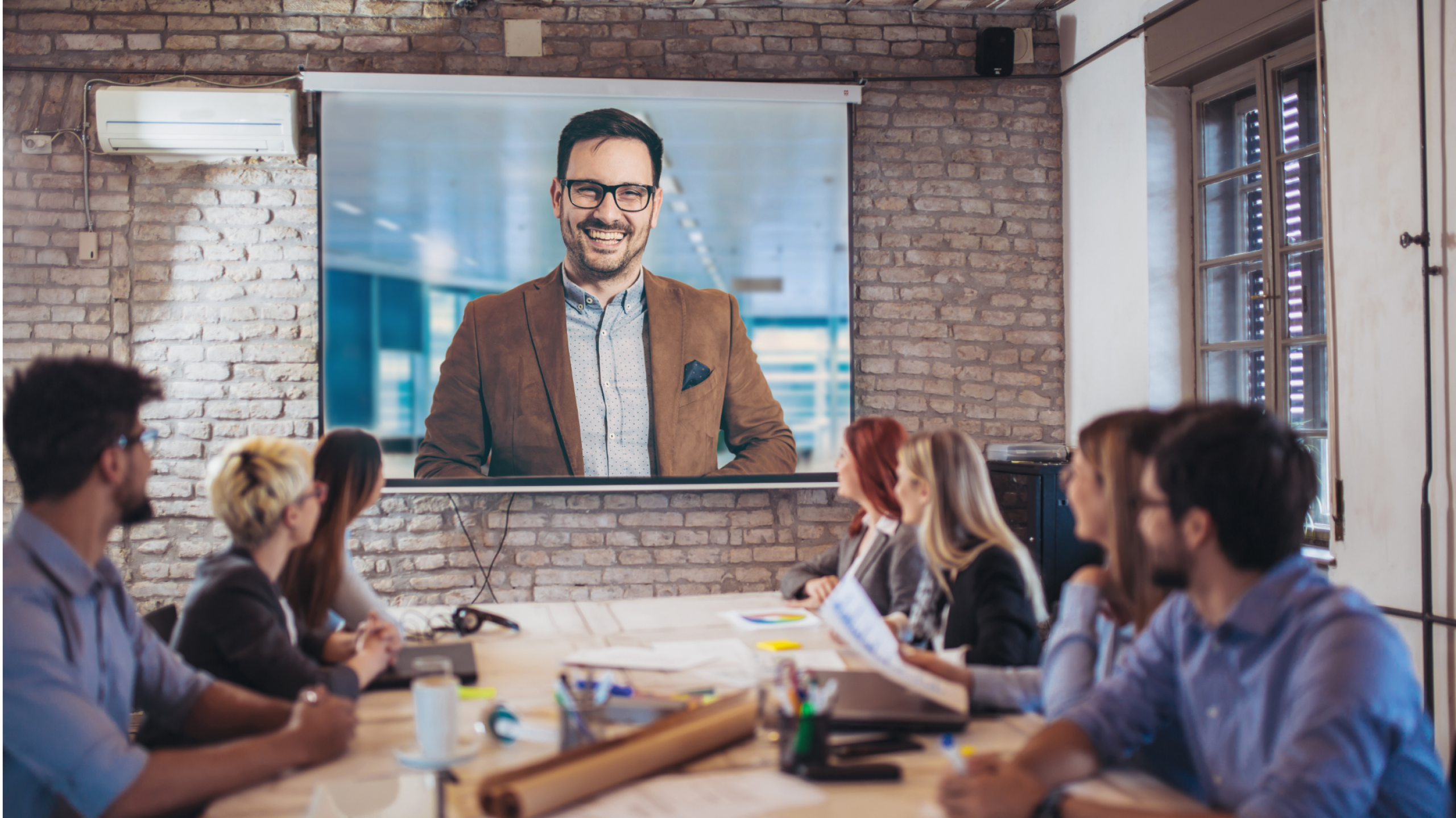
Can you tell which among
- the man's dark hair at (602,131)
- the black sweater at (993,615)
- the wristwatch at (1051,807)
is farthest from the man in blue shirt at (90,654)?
the man's dark hair at (602,131)

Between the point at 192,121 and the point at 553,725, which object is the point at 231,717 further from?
the point at 192,121

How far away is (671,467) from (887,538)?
175cm

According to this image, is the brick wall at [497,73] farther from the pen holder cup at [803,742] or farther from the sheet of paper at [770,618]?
the pen holder cup at [803,742]

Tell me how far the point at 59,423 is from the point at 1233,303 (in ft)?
13.6

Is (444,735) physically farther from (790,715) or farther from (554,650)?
(554,650)

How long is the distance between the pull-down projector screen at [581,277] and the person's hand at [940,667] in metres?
2.52

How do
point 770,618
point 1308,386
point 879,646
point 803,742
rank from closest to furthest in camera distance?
point 803,742 < point 879,646 < point 770,618 < point 1308,386

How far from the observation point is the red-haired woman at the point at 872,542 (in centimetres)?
255

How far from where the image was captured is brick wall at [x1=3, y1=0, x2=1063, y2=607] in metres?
4.16

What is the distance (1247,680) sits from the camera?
1294 millimetres

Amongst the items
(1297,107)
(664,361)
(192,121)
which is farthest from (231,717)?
(1297,107)

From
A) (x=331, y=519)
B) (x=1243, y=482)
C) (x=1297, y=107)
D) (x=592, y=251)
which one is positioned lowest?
(x=331, y=519)

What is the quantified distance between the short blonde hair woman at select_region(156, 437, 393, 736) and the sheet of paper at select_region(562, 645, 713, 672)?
17.1 inches

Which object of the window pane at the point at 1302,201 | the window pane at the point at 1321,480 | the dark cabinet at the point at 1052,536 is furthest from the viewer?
the dark cabinet at the point at 1052,536
